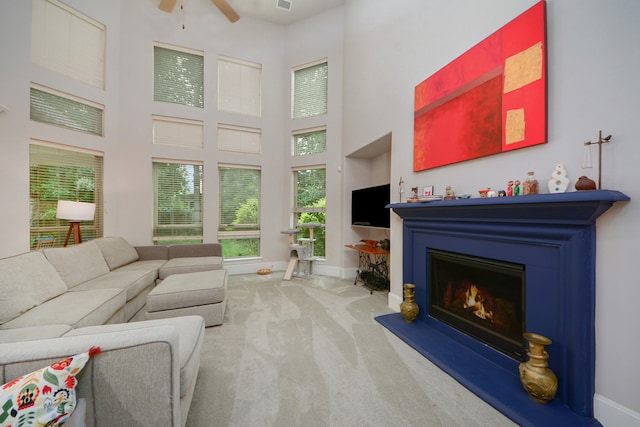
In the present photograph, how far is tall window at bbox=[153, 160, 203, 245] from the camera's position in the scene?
4332mm

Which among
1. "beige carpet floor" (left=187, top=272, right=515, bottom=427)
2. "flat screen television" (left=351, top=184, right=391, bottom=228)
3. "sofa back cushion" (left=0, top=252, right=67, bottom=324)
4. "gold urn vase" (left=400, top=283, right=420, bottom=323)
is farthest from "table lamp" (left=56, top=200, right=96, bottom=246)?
"gold urn vase" (left=400, top=283, right=420, bottom=323)

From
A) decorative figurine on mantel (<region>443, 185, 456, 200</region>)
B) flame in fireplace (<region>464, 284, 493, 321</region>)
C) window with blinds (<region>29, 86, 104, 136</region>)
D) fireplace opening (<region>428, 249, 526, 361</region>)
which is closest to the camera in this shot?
fireplace opening (<region>428, 249, 526, 361</region>)

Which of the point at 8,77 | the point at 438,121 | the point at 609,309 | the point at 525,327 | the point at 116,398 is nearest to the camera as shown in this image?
the point at 116,398

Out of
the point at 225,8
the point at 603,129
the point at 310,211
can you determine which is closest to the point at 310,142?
the point at 310,211

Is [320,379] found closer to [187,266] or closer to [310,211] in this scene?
[187,266]

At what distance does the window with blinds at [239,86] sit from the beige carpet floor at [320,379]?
3.95 metres

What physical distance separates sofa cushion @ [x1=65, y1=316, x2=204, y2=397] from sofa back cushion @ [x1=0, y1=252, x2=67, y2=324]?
0.67m

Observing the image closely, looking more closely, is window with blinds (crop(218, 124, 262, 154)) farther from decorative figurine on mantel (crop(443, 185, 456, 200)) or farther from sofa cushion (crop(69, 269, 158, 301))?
decorative figurine on mantel (crop(443, 185, 456, 200))

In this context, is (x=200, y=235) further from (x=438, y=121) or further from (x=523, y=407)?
(x=523, y=407)

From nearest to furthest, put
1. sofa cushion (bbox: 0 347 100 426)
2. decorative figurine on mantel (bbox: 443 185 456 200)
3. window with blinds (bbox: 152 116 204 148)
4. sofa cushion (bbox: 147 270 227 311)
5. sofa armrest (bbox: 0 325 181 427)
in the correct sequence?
1. sofa cushion (bbox: 0 347 100 426)
2. sofa armrest (bbox: 0 325 181 427)
3. decorative figurine on mantel (bbox: 443 185 456 200)
4. sofa cushion (bbox: 147 270 227 311)
5. window with blinds (bbox: 152 116 204 148)

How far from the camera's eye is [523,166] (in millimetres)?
1658

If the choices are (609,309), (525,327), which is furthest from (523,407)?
(609,309)

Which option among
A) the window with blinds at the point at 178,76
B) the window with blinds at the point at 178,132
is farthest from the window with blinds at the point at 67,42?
the window with blinds at the point at 178,132

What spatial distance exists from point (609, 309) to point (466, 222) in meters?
0.90
